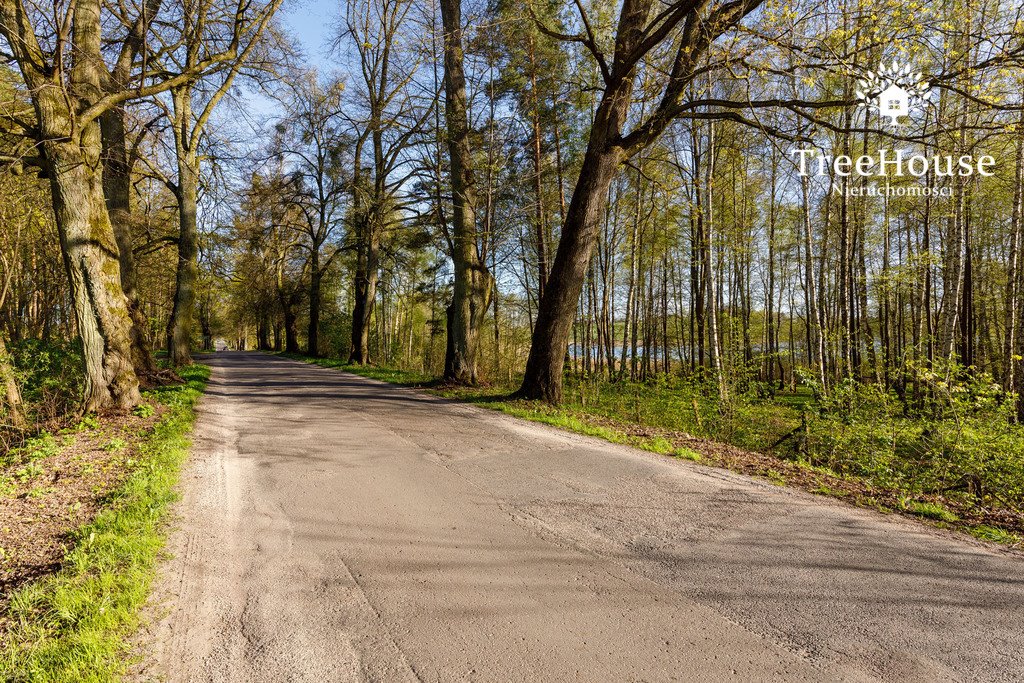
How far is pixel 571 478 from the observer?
529cm

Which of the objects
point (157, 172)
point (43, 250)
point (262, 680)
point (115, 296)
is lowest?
point (262, 680)

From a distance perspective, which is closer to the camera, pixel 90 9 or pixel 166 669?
pixel 166 669

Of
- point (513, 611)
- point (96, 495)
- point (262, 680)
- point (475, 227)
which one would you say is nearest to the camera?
point (262, 680)

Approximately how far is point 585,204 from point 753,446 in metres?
5.32

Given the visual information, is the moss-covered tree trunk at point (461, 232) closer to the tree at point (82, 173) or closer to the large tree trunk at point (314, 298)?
the tree at point (82, 173)

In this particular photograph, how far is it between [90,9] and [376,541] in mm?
10898

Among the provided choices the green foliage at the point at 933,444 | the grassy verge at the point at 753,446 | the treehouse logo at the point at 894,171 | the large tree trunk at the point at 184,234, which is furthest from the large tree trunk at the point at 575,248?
the large tree trunk at the point at 184,234

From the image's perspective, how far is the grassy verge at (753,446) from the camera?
4.64 m

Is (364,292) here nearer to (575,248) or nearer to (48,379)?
(48,379)

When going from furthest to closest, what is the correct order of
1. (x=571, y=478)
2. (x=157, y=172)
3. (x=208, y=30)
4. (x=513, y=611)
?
(x=157, y=172) → (x=208, y=30) → (x=571, y=478) → (x=513, y=611)

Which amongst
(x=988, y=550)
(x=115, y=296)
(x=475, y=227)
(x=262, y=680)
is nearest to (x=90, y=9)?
(x=115, y=296)

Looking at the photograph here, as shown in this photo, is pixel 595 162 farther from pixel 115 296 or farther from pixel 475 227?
pixel 115 296

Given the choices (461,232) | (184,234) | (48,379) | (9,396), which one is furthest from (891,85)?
(184,234)

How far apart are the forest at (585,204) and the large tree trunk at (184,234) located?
3.9 inches
